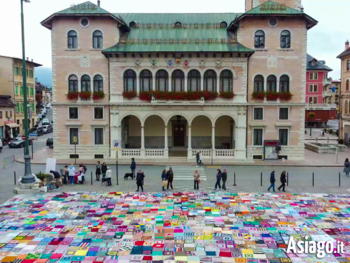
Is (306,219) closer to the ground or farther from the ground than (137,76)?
closer to the ground

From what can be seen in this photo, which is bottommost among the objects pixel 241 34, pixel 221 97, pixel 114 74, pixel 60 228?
pixel 60 228

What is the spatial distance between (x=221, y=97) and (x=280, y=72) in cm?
626

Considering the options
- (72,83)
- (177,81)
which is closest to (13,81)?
(72,83)

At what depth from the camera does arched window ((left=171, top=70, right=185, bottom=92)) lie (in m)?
36.0

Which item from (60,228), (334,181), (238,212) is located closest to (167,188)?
(238,212)

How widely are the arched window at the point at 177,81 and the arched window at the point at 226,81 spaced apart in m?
3.82

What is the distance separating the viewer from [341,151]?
43.4 meters

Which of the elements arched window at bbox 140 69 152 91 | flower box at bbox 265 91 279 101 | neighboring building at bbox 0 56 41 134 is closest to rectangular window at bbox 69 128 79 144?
arched window at bbox 140 69 152 91

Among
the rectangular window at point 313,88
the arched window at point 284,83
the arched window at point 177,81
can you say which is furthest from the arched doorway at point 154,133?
the rectangular window at point 313,88

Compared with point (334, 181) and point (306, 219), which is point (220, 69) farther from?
point (306, 219)

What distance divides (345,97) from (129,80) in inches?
1198

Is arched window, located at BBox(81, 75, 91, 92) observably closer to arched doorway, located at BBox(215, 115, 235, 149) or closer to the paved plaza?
arched doorway, located at BBox(215, 115, 235, 149)

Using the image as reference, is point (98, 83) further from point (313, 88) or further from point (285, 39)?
point (313, 88)

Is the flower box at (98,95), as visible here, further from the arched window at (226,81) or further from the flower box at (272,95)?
the flower box at (272,95)
